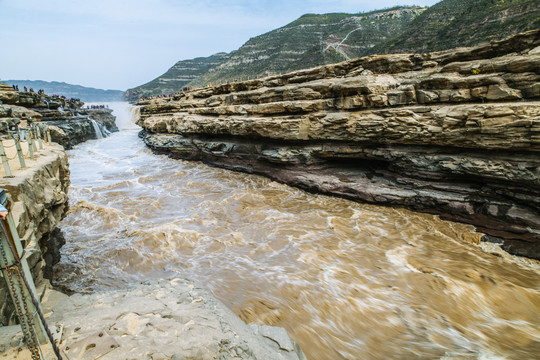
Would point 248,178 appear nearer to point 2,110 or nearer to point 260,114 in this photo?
point 260,114

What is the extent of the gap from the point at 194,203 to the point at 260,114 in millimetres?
4818

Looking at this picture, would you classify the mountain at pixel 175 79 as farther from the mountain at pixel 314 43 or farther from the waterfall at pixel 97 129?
the waterfall at pixel 97 129

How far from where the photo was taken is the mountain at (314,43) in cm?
4981

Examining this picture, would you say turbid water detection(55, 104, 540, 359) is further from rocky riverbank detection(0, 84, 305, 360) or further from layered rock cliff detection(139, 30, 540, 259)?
rocky riverbank detection(0, 84, 305, 360)

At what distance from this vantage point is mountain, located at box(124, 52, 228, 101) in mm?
91000

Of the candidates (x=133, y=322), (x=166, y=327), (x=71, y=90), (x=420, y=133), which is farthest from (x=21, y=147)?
(x=71, y=90)

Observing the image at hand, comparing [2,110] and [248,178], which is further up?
[2,110]

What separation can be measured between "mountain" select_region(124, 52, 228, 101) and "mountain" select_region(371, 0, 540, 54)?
75067mm

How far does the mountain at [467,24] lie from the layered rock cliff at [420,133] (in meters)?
24.0

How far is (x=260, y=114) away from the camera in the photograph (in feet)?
35.1

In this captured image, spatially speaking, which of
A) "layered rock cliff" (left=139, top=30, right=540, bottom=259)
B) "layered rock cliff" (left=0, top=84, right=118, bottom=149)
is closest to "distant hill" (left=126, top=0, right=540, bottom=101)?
"layered rock cliff" (left=139, top=30, right=540, bottom=259)

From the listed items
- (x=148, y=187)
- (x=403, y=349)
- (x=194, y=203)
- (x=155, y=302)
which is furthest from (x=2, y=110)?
(x=403, y=349)

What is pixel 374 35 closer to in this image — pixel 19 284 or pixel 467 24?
pixel 467 24

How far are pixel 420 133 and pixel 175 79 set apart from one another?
111923 millimetres
